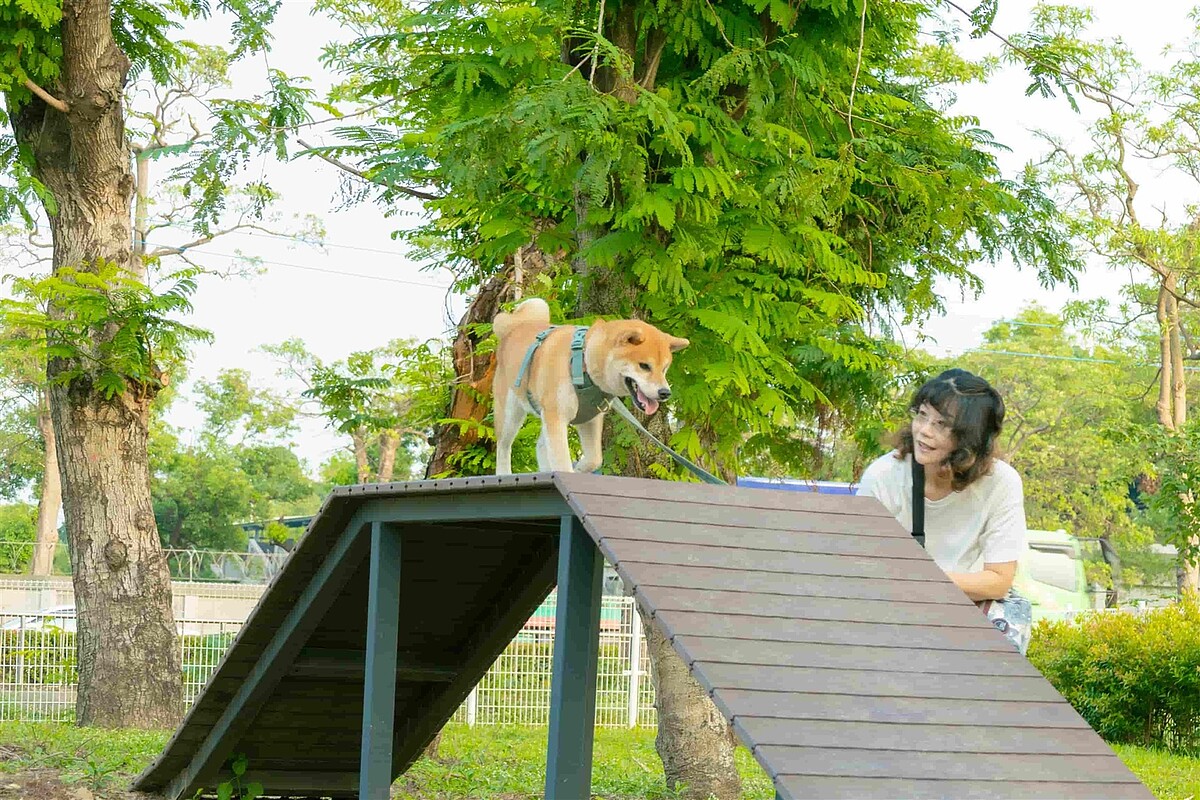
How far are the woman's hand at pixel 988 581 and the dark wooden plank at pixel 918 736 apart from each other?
0.66 m

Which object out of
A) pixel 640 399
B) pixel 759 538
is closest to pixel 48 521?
pixel 640 399

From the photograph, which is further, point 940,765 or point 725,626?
point 725,626

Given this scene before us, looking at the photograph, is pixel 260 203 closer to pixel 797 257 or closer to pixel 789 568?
pixel 797 257

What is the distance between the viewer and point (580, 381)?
473cm

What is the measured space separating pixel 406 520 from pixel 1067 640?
12187 millimetres

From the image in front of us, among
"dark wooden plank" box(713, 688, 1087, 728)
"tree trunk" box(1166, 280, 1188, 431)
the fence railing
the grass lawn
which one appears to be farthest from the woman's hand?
the fence railing

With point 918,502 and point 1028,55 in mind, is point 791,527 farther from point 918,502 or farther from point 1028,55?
point 1028,55

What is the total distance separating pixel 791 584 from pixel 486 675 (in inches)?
415

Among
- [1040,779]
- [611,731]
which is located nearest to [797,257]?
[1040,779]

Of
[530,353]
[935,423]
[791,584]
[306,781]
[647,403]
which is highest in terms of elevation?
[530,353]

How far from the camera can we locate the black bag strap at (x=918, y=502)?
13.7ft

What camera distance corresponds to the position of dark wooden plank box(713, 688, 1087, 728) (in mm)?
3188

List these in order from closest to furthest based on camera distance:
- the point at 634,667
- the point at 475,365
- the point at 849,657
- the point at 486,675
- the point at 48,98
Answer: the point at 849,657
the point at 48,98
the point at 475,365
the point at 486,675
the point at 634,667

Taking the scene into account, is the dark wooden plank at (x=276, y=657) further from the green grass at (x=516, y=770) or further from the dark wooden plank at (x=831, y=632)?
the dark wooden plank at (x=831, y=632)
